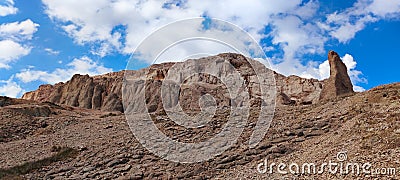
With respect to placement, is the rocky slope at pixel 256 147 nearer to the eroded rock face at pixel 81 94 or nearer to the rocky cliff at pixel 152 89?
the rocky cliff at pixel 152 89

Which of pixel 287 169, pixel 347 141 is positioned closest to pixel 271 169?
pixel 287 169

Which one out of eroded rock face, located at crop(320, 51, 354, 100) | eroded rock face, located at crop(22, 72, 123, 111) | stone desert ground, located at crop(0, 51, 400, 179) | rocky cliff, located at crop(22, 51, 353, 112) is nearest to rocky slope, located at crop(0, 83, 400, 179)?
stone desert ground, located at crop(0, 51, 400, 179)

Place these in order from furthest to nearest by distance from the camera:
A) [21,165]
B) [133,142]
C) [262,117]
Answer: [262,117] < [133,142] < [21,165]

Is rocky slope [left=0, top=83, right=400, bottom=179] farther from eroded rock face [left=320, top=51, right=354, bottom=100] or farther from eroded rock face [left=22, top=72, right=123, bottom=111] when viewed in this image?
eroded rock face [left=22, top=72, right=123, bottom=111]

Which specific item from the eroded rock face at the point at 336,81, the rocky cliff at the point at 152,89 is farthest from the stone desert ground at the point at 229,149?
the rocky cliff at the point at 152,89

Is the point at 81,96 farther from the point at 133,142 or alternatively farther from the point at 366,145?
the point at 366,145

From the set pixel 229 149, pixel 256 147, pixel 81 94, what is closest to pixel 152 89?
pixel 81 94

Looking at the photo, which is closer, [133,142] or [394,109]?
[394,109]

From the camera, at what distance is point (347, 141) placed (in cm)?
1331

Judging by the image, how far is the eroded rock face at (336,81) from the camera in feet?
104

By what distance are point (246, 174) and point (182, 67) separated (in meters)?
71.2

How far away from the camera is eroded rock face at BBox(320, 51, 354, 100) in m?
31.8

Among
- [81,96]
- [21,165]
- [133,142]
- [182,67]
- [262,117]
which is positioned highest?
[182,67]

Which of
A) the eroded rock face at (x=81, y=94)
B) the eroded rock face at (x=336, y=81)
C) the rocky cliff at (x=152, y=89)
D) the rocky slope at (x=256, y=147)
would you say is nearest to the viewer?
the rocky slope at (x=256, y=147)
